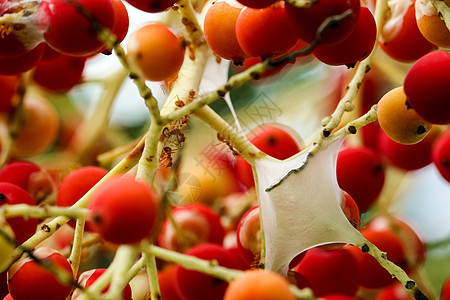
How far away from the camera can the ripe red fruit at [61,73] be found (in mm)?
1356

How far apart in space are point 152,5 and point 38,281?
0.37 m

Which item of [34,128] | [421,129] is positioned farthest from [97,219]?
[34,128]

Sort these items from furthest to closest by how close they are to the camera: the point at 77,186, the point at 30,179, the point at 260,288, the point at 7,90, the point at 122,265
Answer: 1. the point at 7,90
2. the point at 30,179
3. the point at 77,186
4. the point at 122,265
5. the point at 260,288

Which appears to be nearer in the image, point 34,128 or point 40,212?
point 40,212

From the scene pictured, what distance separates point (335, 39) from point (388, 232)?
586 millimetres

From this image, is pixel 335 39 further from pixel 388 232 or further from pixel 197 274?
pixel 388 232

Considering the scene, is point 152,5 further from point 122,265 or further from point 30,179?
point 30,179

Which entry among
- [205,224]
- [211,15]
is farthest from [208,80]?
[205,224]

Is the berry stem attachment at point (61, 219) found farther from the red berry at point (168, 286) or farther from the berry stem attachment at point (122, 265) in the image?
the red berry at point (168, 286)

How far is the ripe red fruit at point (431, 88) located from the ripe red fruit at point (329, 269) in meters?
0.33

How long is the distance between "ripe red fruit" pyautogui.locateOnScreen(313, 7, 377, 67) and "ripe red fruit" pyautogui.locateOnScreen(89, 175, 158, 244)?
0.34 m

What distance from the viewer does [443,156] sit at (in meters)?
1.18

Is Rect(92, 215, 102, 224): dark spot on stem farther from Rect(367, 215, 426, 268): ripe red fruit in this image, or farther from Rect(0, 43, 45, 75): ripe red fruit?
Rect(367, 215, 426, 268): ripe red fruit

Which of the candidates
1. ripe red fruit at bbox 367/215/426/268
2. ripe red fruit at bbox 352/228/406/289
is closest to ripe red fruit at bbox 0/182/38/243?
ripe red fruit at bbox 352/228/406/289
